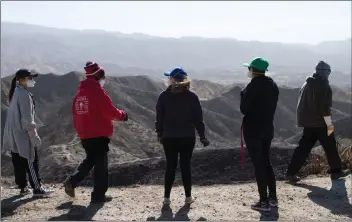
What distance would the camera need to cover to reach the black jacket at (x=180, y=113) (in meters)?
5.59

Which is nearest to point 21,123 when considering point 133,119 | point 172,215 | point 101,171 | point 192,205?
point 101,171

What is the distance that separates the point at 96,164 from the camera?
602 centimetres

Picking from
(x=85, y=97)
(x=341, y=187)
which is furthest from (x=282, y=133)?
(x=85, y=97)

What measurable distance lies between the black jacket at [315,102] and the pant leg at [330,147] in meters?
0.17

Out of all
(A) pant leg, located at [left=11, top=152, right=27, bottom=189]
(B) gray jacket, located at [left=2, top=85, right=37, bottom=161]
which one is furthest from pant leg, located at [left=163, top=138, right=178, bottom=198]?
(A) pant leg, located at [left=11, top=152, right=27, bottom=189]

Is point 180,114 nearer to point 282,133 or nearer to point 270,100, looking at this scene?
point 270,100

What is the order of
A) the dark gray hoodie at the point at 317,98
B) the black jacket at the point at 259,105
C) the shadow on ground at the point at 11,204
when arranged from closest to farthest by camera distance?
the black jacket at the point at 259,105 < the shadow on ground at the point at 11,204 < the dark gray hoodie at the point at 317,98

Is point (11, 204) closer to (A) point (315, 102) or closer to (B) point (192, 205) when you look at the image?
(B) point (192, 205)

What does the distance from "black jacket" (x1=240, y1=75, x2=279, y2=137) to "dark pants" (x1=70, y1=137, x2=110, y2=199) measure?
68.5 inches

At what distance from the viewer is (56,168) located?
14.5 metres

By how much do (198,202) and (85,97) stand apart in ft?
6.30

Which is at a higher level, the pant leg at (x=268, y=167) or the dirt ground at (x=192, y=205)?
the pant leg at (x=268, y=167)

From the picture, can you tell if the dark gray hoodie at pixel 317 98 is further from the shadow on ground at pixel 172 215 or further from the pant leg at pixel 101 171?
the pant leg at pixel 101 171

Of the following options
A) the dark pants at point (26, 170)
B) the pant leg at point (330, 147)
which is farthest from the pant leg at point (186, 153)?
the pant leg at point (330, 147)
